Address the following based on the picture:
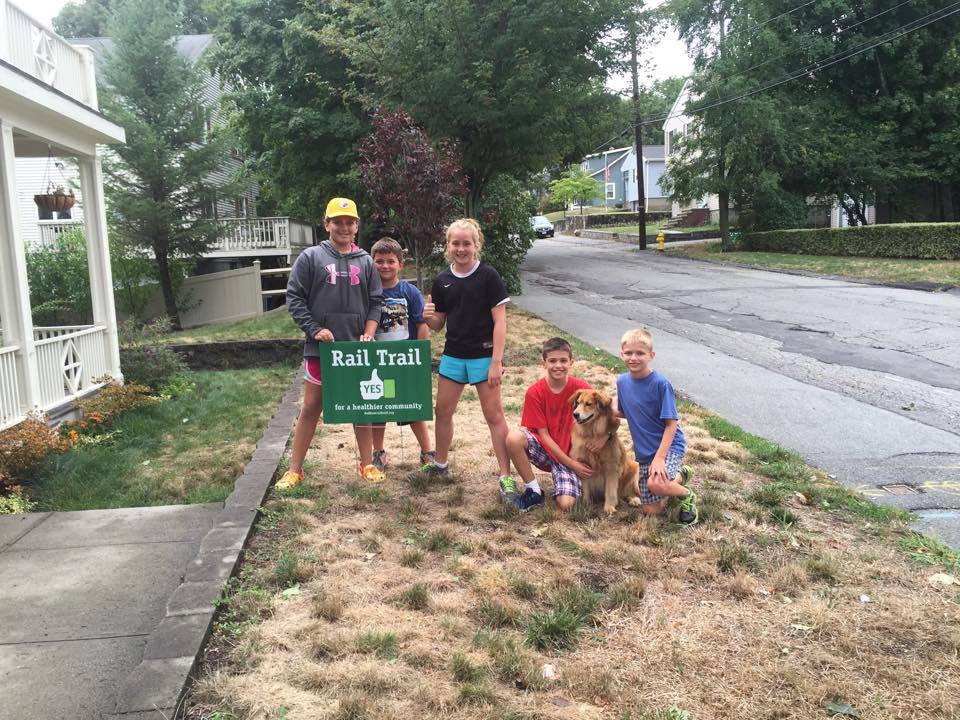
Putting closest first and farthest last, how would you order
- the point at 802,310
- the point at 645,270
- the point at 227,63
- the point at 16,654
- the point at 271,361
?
the point at 16,654, the point at 271,361, the point at 802,310, the point at 227,63, the point at 645,270

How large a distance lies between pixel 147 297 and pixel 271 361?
379 inches

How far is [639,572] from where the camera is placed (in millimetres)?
3773

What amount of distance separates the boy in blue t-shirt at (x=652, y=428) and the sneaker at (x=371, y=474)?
1807 mm

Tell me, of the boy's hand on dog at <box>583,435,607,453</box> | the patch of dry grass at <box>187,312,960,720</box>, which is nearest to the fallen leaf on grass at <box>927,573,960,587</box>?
the patch of dry grass at <box>187,312,960,720</box>

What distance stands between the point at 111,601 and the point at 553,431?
2.55 meters

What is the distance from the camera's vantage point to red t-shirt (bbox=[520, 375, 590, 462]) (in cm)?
477

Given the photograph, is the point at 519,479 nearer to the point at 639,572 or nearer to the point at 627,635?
the point at 639,572

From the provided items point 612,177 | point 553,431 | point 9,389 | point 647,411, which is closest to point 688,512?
point 647,411

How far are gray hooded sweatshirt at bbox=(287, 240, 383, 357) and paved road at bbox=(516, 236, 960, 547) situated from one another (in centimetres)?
352

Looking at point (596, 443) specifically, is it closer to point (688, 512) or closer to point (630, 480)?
point (630, 480)

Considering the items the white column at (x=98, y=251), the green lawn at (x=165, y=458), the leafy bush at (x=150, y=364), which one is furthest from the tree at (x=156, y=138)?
the green lawn at (x=165, y=458)

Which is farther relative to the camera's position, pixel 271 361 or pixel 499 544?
pixel 271 361

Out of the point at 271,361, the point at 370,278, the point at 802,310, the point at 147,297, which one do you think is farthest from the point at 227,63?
the point at 370,278

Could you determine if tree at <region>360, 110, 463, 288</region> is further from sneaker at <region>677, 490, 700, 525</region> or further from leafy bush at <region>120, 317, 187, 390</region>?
sneaker at <region>677, 490, 700, 525</region>
